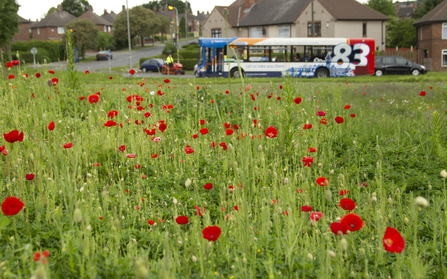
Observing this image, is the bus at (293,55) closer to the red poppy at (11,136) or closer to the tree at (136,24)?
the red poppy at (11,136)

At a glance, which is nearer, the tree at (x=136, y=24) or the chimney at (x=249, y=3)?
the chimney at (x=249, y=3)

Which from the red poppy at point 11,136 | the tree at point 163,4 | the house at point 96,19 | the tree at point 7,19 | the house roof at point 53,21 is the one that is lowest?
the red poppy at point 11,136

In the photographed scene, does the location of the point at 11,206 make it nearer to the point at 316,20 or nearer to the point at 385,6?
the point at 316,20

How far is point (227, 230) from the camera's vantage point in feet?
7.38

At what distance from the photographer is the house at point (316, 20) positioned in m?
44.0

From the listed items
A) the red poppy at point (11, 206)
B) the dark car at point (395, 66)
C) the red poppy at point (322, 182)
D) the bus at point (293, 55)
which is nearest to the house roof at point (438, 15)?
the dark car at point (395, 66)

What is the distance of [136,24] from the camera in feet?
230

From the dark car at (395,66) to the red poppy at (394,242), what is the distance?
28704mm

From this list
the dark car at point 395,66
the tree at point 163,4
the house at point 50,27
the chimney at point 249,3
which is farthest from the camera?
the tree at point 163,4

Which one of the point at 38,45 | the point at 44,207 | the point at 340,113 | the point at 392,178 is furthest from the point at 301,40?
the point at 38,45

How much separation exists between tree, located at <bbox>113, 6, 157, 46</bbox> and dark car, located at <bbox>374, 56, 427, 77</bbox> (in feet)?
172

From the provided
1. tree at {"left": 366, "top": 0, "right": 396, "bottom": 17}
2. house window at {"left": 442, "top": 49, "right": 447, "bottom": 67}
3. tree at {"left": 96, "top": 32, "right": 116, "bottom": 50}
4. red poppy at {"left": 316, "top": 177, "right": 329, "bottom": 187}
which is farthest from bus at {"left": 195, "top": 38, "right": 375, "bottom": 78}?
tree at {"left": 96, "top": 32, "right": 116, "bottom": 50}

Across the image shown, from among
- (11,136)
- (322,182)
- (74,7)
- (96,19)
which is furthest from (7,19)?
(74,7)

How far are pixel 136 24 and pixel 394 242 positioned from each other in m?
74.2
